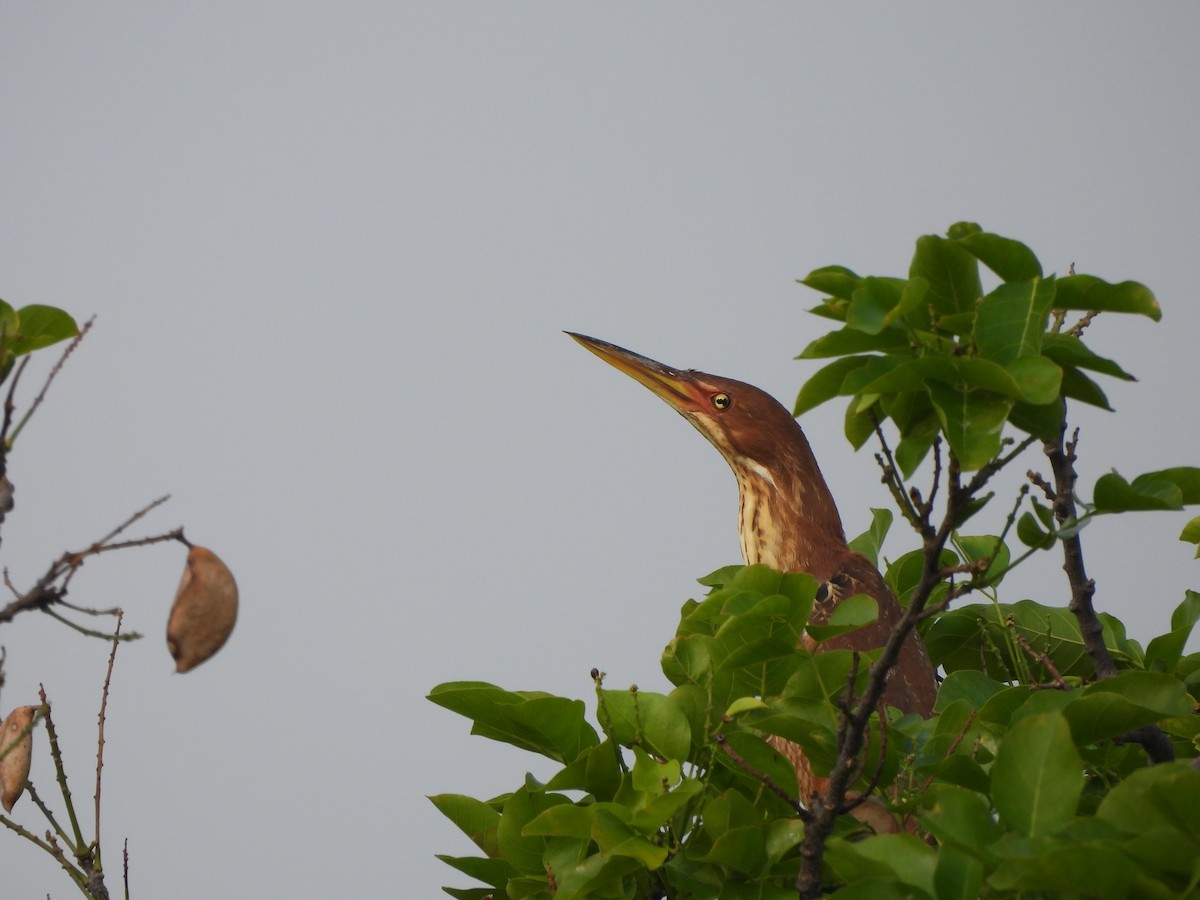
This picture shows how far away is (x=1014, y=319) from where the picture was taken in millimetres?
1524

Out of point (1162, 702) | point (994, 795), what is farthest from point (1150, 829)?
point (1162, 702)

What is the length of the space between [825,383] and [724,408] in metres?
2.30

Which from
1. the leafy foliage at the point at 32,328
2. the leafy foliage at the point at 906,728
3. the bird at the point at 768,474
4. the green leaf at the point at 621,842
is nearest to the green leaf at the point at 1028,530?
the leafy foliage at the point at 906,728

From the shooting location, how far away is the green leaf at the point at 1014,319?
150 cm

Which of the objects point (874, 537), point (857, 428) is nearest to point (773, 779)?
point (857, 428)

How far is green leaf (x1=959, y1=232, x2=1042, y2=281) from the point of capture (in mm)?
1553

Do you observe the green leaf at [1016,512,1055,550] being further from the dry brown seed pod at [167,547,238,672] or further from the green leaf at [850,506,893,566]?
the green leaf at [850,506,893,566]

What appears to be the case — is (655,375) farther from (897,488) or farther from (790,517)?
(897,488)

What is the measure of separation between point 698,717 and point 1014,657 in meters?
0.82

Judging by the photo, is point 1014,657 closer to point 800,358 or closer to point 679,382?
point 800,358

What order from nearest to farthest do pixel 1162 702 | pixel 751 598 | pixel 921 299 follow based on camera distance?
1. pixel 921 299
2. pixel 1162 702
3. pixel 751 598

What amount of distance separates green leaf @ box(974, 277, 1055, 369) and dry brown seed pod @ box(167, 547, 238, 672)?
91cm

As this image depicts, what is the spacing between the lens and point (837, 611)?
5.69ft

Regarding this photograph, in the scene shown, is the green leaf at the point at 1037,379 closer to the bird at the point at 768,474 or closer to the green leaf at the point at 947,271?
the green leaf at the point at 947,271
